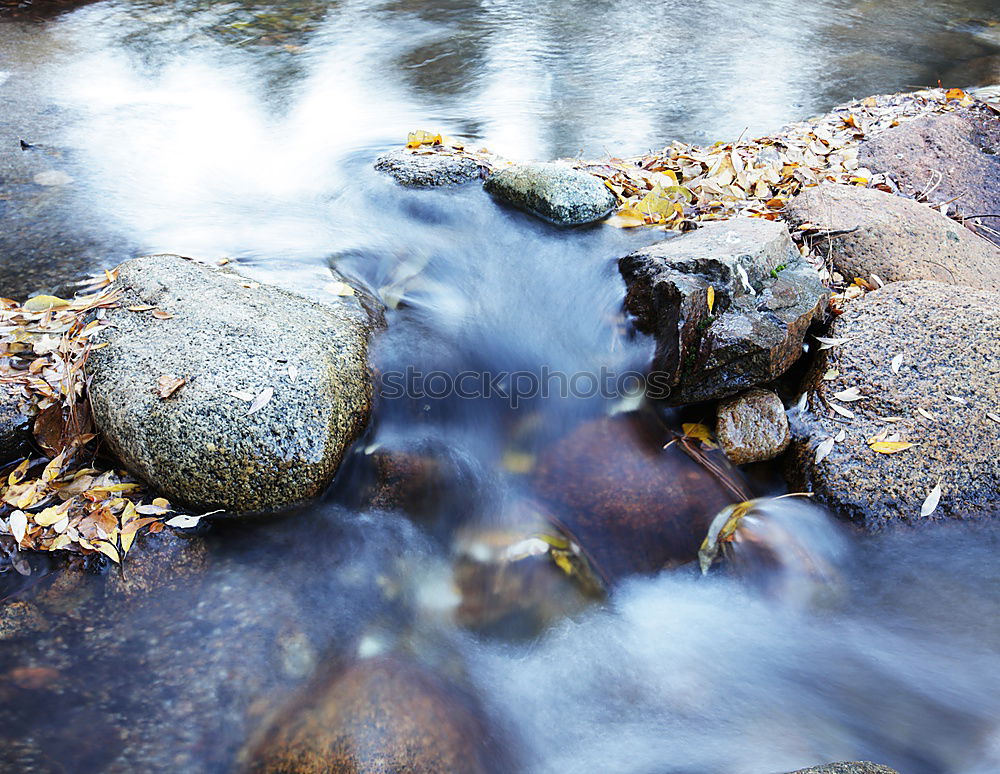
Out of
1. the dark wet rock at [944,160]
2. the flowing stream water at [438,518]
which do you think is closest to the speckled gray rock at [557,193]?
the flowing stream water at [438,518]

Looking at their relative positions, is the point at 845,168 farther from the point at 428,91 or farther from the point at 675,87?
the point at 428,91

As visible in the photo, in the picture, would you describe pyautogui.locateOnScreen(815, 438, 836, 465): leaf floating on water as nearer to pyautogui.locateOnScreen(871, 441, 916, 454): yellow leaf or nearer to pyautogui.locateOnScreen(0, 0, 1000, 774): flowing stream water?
pyautogui.locateOnScreen(871, 441, 916, 454): yellow leaf

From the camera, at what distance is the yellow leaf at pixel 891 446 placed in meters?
3.98

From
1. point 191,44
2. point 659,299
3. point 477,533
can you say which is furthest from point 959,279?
point 191,44

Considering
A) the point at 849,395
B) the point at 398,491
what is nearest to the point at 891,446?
the point at 849,395

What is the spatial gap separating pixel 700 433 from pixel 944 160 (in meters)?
4.43

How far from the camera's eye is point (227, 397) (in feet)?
11.5

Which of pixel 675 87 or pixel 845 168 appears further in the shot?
pixel 675 87

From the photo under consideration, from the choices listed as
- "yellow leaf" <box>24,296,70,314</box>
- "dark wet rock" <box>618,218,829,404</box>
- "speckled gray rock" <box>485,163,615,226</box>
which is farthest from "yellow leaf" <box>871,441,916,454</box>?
"yellow leaf" <box>24,296,70,314</box>

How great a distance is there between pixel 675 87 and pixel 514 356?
19.9ft

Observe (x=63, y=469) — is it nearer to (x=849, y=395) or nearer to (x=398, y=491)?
(x=398, y=491)

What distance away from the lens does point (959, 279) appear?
5074 mm

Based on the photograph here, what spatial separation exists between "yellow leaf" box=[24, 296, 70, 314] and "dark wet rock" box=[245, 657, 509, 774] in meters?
3.11

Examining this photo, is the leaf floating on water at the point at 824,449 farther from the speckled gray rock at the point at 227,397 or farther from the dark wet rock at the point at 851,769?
the speckled gray rock at the point at 227,397
